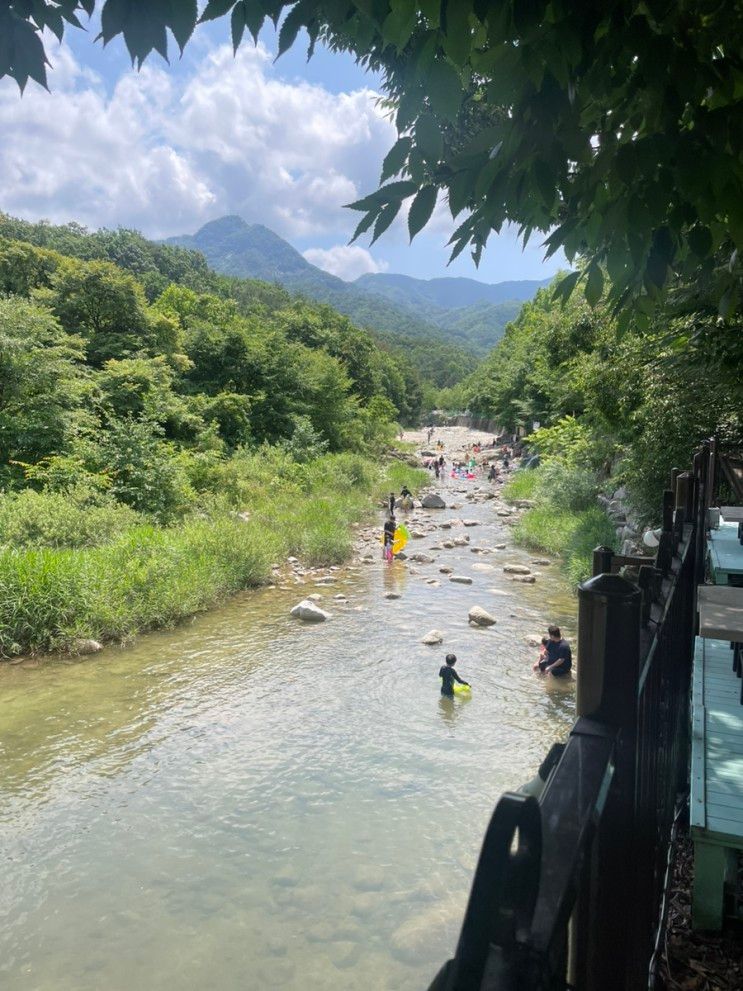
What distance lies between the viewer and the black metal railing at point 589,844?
0.68 meters

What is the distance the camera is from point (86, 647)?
30.3 feet

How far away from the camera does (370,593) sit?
515 inches

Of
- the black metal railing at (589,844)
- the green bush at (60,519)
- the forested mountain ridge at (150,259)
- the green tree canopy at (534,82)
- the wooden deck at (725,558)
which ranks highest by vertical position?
the forested mountain ridge at (150,259)

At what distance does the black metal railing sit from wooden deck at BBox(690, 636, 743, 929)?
0.97 meters

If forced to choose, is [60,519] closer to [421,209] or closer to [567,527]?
[421,209]

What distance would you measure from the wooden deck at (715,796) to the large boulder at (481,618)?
299 inches

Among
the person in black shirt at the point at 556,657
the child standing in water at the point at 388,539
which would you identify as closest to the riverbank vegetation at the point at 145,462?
the child standing in water at the point at 388,539

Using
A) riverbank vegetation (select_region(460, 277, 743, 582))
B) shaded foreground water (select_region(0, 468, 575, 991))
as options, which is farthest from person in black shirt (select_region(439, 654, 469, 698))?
riverbank vegetation (select_region(460, 277, 743, 582))

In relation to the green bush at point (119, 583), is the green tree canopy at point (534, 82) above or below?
above

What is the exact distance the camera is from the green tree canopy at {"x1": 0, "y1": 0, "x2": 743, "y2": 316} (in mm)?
1667

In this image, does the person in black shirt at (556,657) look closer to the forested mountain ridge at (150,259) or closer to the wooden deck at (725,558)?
the wooden deck at (725,558)

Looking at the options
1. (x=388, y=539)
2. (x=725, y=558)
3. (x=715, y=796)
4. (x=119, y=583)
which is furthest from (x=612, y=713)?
(x=388, y=539)

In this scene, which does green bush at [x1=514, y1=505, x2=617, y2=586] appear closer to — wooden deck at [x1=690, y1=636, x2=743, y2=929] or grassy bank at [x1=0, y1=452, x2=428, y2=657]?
grassy bank at [x1=0, y1=452, x2=428, y2=657]

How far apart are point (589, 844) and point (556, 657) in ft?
27.7
